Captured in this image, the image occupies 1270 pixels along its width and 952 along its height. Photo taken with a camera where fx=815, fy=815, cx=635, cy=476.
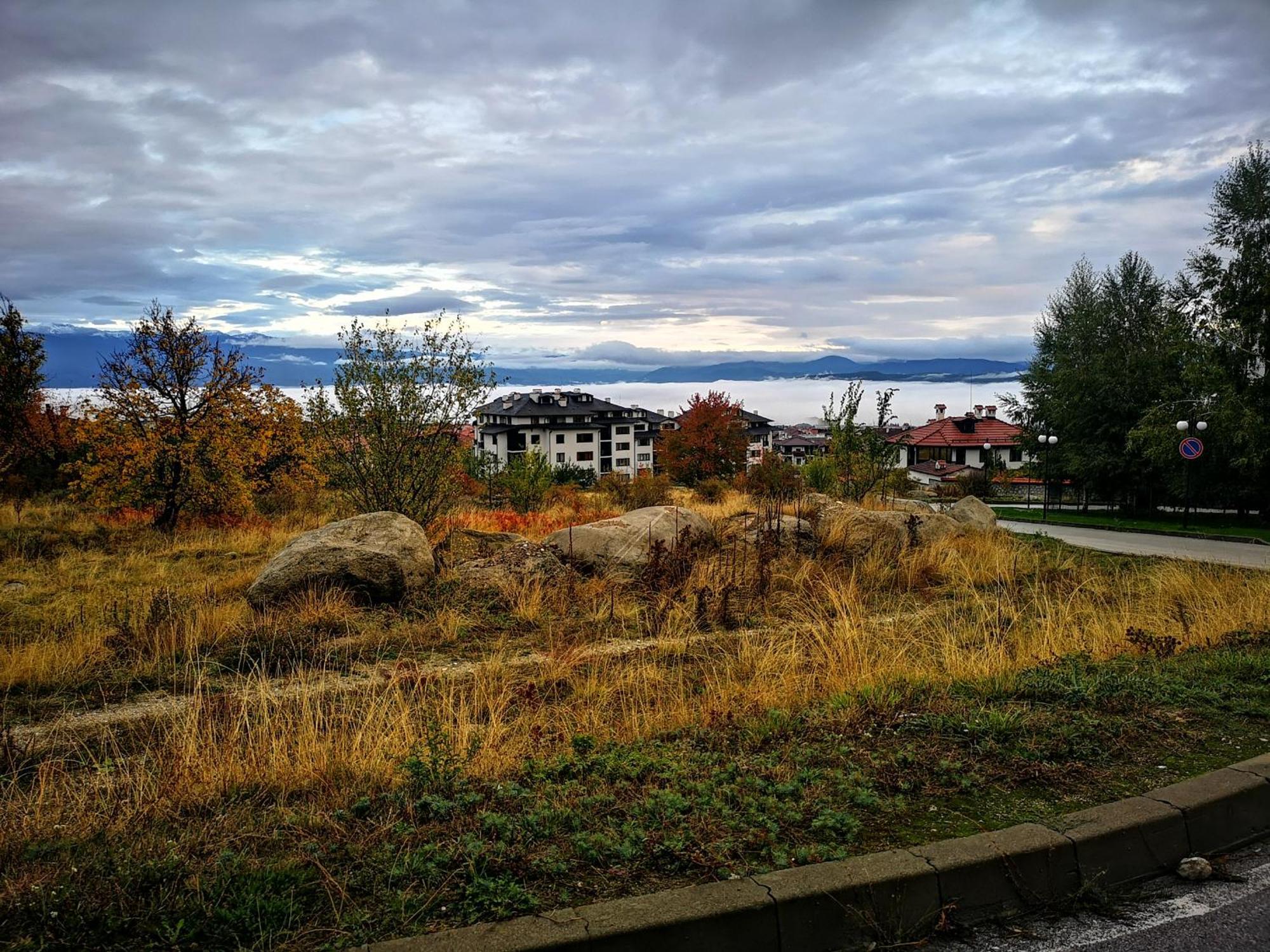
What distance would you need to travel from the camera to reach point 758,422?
130250 millimetres

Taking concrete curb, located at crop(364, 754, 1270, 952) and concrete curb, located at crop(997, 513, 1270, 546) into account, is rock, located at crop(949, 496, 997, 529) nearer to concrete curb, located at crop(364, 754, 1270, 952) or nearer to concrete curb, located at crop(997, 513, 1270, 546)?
concrete curb, located at crop(997, 513, 1270, 546)

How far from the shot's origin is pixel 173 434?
1551 centimetres

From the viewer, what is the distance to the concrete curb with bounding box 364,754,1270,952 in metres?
2.77

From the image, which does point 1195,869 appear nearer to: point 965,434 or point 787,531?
point 787,531

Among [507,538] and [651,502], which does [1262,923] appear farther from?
[651,502]

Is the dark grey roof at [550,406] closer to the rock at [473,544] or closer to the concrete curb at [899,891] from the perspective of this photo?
the rock at [473,544]

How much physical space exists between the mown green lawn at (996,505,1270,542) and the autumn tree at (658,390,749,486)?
19740 mm

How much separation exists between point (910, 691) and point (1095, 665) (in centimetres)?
169

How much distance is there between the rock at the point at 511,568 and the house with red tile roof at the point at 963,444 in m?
73.2

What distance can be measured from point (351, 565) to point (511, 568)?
2.05m

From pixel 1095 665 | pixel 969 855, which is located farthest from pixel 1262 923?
pixel 1095 665

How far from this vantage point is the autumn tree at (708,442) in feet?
177

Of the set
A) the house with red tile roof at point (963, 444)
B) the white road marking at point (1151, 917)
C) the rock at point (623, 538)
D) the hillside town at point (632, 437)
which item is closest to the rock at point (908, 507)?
the rock at point (623, 538)

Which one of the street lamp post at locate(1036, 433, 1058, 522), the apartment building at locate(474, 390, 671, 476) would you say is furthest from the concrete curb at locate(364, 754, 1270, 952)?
the apartment building at locate(474, 390, 671, 476)
